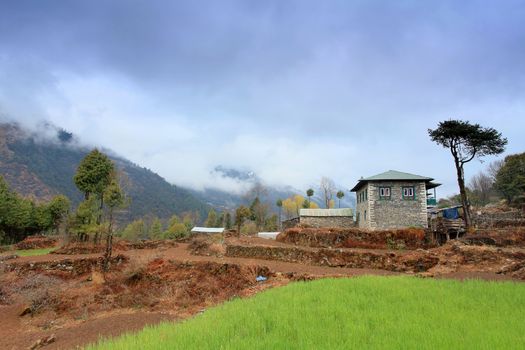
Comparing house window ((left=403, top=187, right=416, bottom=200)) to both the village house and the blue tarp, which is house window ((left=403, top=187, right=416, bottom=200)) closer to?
the blue tarp

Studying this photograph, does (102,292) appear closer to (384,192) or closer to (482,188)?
(384,192)

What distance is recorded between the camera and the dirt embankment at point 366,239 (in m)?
25.5

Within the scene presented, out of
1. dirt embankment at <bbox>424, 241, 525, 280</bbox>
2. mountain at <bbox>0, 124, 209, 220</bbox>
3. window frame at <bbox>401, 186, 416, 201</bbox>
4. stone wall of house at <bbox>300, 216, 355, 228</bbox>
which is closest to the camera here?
dirt embankment at <bbox>424, 241, 525, 280</bbox>

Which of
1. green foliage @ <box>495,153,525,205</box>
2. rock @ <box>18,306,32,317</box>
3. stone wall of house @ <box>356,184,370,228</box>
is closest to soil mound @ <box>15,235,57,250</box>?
rock @ <box>18,306,32,317</box>

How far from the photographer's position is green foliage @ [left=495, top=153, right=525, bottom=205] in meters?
50.9

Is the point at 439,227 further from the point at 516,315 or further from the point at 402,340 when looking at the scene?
the point at 402,340

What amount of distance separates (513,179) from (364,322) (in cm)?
5983

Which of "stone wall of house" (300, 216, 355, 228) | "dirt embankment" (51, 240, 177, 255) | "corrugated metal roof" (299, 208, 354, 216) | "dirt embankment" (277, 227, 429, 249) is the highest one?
"corrugated metal roof" (299, 208, 354, 216)

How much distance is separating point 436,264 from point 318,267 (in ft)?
20.9

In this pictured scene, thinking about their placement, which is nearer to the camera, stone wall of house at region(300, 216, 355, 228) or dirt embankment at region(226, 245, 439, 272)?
dirt embankment at region(226, 245, 439, 272)

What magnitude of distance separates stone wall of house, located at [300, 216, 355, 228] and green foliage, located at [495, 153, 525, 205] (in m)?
30.2

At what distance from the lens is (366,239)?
2598 centimetres

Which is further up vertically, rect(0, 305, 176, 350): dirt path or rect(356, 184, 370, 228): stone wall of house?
rect(356, 184, 370, 228): stone wall of house

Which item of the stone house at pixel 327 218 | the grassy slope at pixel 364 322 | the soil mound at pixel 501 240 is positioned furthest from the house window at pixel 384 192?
the grassy slope at pixel 364 322
